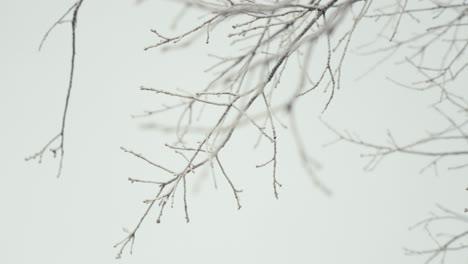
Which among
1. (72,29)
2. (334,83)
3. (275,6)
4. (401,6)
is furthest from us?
(401,6)

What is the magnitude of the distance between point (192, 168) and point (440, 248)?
1.44 m

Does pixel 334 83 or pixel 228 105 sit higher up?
pixel 334 83

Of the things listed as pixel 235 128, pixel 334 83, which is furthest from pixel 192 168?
pixel 334 83

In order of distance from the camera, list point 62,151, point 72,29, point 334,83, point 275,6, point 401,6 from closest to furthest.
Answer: point 275,6 < point 72,29 < point 62,151 < point 334,83 < point 401,6

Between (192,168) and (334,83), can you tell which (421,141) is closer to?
(334,83)

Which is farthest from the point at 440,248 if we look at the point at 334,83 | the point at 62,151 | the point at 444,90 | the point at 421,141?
the point at 62,151

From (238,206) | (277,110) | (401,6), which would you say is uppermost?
(401,6)

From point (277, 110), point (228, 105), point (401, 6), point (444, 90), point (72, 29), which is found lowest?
point (277, 110)

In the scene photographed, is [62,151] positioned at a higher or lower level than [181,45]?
lower

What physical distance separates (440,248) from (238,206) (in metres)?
1.17

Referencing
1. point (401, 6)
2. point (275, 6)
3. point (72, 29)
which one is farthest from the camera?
point (401, 6)

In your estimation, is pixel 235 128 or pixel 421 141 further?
pixel 421 141

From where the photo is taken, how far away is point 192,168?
73.9 inches

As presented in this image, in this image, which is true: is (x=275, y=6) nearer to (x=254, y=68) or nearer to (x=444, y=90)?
(x=254, y=68)
